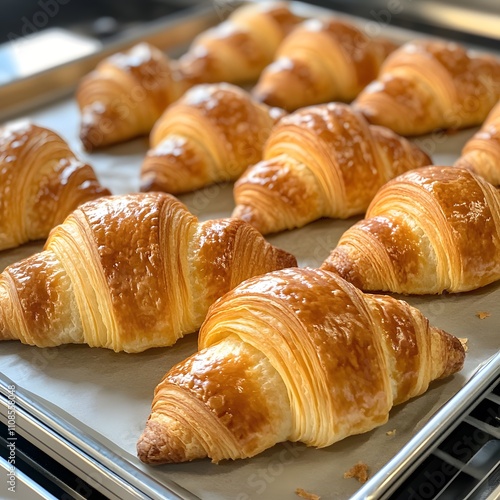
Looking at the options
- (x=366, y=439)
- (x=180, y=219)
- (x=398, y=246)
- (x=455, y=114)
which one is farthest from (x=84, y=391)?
(x=455, y=114)

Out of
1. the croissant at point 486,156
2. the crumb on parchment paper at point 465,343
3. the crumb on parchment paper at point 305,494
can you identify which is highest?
the croissant at point 486,156

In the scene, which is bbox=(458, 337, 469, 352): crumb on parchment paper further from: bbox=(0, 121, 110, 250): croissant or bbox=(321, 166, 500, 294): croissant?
bbox=(0, 121, 110, 250): croissant

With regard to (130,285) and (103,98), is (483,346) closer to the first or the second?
(130,285)

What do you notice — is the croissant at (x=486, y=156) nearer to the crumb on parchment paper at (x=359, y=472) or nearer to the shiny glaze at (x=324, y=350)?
the shiny glaze at (x=324, y=350)

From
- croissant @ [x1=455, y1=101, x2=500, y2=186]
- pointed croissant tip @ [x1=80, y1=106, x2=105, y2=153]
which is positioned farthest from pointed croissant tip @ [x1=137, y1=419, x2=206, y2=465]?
pointed croissant tip @ [x1=80, y1=106, x2=105, y2=153]

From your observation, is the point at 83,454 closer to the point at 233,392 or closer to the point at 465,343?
the point at 233,392

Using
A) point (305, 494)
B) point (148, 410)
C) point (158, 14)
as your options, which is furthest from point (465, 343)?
point (158, 14)

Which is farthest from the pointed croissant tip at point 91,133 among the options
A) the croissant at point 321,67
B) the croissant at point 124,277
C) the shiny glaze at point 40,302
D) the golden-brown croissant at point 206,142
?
the shiny glaze at point 40,302
